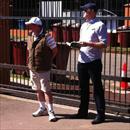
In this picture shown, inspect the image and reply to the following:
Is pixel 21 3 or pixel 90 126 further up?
pixel 21 3

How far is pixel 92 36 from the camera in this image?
7.62 metres

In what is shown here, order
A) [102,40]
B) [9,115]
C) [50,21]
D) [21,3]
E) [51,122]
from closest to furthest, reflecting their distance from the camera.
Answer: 1. [102,40]
2. [51,122]
3. [9,115]
4. [50,21]
5. [21,3]

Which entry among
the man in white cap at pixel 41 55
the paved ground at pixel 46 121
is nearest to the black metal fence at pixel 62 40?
the paved ground at pixel 46 121

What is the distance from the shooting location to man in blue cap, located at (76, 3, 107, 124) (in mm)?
7559

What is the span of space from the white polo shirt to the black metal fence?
112 centimetres

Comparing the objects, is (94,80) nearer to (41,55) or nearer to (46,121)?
(41,55)

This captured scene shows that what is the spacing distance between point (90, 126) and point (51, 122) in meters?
0.67

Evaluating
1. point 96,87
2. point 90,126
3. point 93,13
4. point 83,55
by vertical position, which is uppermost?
point 93,13

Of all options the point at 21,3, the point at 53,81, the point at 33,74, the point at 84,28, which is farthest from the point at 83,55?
the point at 21,3

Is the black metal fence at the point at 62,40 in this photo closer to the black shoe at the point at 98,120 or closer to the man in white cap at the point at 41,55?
the black shoe at the point at 98,120

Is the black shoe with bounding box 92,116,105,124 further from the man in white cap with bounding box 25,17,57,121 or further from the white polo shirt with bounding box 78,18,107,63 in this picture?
the white polo shirt with bounding box 78,18,107,63

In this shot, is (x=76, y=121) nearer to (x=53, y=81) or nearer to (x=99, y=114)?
(x=99, y=114)

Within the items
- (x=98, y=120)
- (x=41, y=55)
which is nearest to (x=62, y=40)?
(x=41, y=55)

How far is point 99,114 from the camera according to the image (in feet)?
25.8
